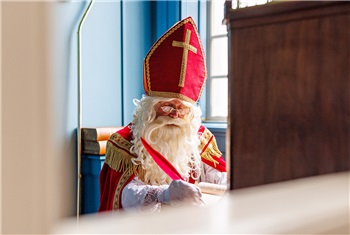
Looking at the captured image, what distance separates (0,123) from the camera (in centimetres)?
15

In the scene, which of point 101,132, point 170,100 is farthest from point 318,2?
point 101,132

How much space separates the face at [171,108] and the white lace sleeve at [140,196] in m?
0.28

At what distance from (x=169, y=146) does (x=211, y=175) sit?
0.74 ft

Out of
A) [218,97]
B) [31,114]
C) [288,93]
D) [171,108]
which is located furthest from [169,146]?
[31,114]

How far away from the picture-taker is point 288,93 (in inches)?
21.7

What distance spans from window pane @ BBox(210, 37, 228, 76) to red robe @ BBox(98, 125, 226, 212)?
84cm

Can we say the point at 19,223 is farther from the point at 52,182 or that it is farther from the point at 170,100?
the point at 170,100

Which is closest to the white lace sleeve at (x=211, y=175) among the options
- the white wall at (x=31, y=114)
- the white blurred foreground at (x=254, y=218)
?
the white blurred foreground at (x=254, y=218)

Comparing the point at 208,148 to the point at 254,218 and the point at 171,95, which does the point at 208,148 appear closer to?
the point at 171,95

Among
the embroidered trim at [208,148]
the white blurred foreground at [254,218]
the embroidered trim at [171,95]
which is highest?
the embroidered trim at [171,95]

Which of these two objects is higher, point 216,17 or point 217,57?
point 216,17

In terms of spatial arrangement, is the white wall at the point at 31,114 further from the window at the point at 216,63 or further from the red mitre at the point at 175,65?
the window at the point at 216,63

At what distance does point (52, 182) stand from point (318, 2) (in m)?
0.47

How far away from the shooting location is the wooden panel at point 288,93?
0.53 metres
